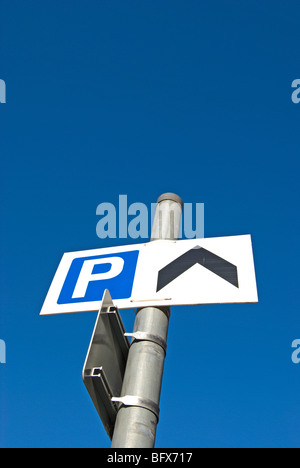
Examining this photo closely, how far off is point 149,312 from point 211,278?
1.61 feet

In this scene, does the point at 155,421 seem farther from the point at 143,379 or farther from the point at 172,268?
the point at 172,268

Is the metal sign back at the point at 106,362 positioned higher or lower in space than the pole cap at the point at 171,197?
lower

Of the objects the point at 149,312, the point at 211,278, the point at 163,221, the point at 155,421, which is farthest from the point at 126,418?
the point at 163,221

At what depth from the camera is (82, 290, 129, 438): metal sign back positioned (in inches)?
86.1

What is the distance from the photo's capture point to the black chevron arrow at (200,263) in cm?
288

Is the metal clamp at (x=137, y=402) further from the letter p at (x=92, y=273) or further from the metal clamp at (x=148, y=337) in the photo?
the letter p at (x=92, y=273)

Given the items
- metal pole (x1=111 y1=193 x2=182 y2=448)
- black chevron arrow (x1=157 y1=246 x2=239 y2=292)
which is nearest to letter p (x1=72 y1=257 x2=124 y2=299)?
black chevron arrow (x1=157 y1=246 x2=239 y2=292)

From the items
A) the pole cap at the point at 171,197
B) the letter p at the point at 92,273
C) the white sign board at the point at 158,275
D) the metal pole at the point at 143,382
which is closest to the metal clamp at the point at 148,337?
the metal pole at the point at 143,382

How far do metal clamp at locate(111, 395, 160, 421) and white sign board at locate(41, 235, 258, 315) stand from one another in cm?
64

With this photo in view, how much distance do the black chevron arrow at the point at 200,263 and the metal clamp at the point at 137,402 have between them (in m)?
0.79

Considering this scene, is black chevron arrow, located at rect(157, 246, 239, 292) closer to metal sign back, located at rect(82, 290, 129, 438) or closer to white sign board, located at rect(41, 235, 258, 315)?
white sign board, located at rect(41, 235, 258, 315)

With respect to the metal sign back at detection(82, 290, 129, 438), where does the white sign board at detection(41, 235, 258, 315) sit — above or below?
above
